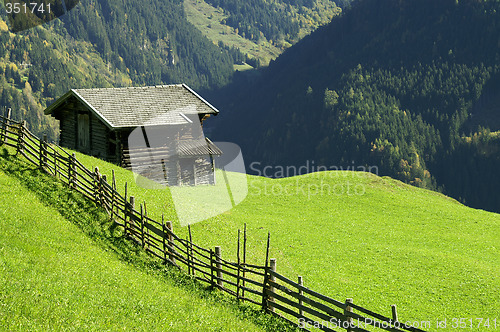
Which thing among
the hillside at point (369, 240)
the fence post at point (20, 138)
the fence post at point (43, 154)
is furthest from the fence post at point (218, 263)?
the fence post at point (20, 138)

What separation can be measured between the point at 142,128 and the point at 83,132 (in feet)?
18.6

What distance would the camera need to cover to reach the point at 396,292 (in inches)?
1021

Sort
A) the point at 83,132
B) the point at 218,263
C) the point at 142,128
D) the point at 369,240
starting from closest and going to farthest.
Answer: the point at 218,263
the point at 369,240
the point at 142,128
the point at 83,132

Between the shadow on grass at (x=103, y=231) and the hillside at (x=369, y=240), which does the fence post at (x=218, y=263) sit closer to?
the shadow on grass at (x=103, y=231)

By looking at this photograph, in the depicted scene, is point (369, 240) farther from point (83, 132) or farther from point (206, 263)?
point (83, 132)

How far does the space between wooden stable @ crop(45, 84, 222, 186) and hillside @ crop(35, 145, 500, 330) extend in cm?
331

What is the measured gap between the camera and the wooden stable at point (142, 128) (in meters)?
38.0

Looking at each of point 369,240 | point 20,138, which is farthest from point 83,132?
point 369,240

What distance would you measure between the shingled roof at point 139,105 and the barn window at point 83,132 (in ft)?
6.76

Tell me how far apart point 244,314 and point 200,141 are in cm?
2657

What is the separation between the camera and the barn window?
3991 cm

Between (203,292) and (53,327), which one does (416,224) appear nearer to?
(203,292)

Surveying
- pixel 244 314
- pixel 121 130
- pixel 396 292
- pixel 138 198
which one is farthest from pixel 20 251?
pixel 121 130

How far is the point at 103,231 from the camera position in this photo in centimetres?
2091
